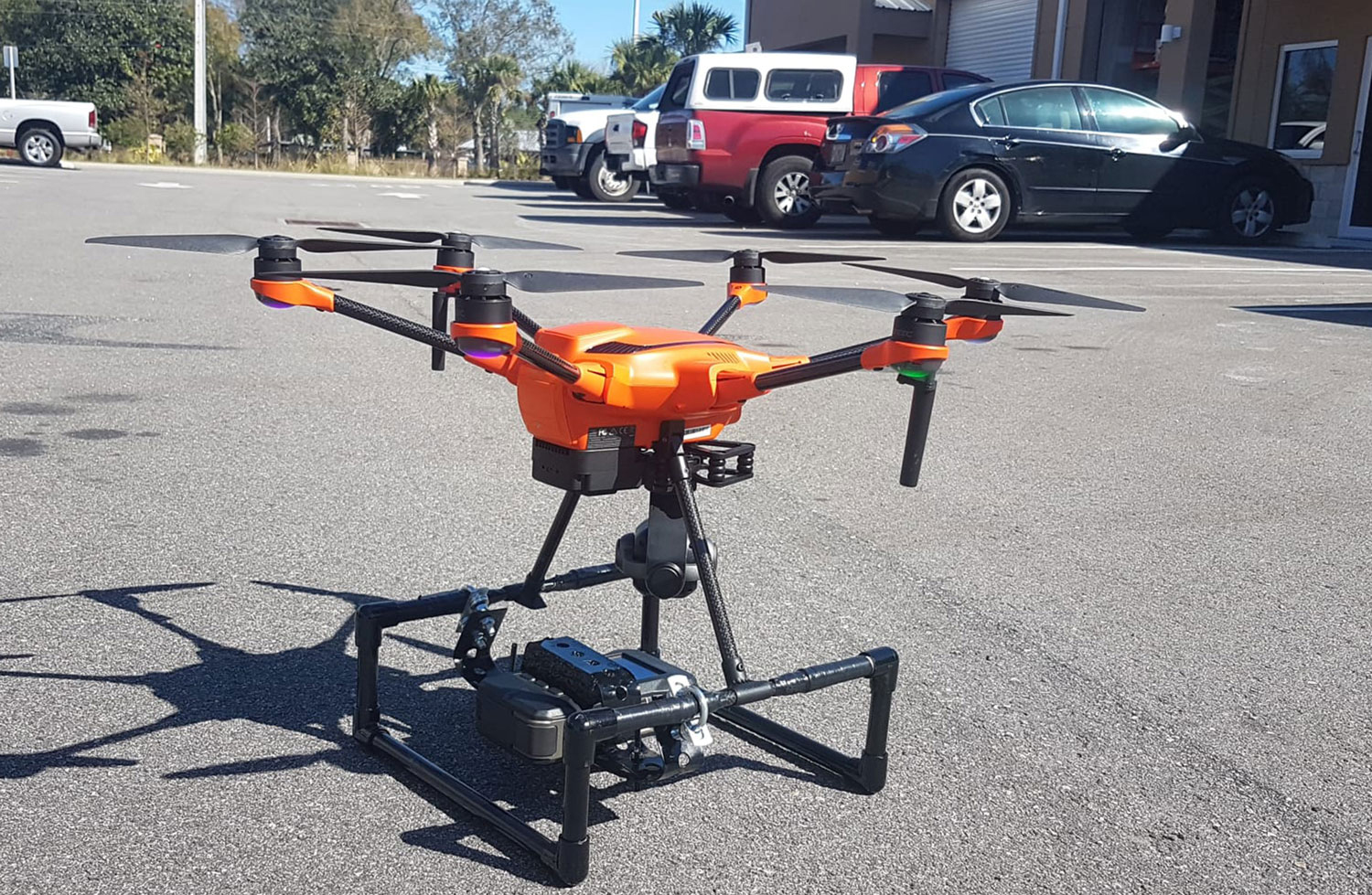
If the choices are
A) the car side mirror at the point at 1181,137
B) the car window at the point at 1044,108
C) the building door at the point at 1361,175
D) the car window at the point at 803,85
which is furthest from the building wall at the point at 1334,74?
the car window at the point at 803,85

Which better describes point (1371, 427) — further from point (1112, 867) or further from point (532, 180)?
point (532, 180)

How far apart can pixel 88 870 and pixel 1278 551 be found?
3570 millimetres

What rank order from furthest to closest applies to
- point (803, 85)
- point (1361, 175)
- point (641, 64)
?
point (641, 64) < point (1361, 175) < point (803, 85)

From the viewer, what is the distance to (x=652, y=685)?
2506 millimetres

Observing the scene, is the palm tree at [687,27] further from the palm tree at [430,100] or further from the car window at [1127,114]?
the car window at [1127,114]

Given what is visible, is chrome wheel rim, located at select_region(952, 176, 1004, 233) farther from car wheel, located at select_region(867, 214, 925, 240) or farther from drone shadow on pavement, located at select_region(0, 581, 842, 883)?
drone shadow on pavement, located at select_region(0, 581, 842, 883)

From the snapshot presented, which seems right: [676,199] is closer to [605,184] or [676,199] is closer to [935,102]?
[605,184]

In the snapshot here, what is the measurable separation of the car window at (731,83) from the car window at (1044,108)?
347 centimetres

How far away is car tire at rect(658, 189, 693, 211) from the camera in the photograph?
1747 cm

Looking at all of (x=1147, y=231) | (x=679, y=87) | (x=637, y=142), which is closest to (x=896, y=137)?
(x=1147, y=231)

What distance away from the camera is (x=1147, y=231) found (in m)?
15.3

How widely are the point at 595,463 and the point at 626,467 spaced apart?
9cm

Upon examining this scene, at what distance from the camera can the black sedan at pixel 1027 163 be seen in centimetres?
1348

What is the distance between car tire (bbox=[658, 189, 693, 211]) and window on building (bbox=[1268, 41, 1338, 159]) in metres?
8.33
